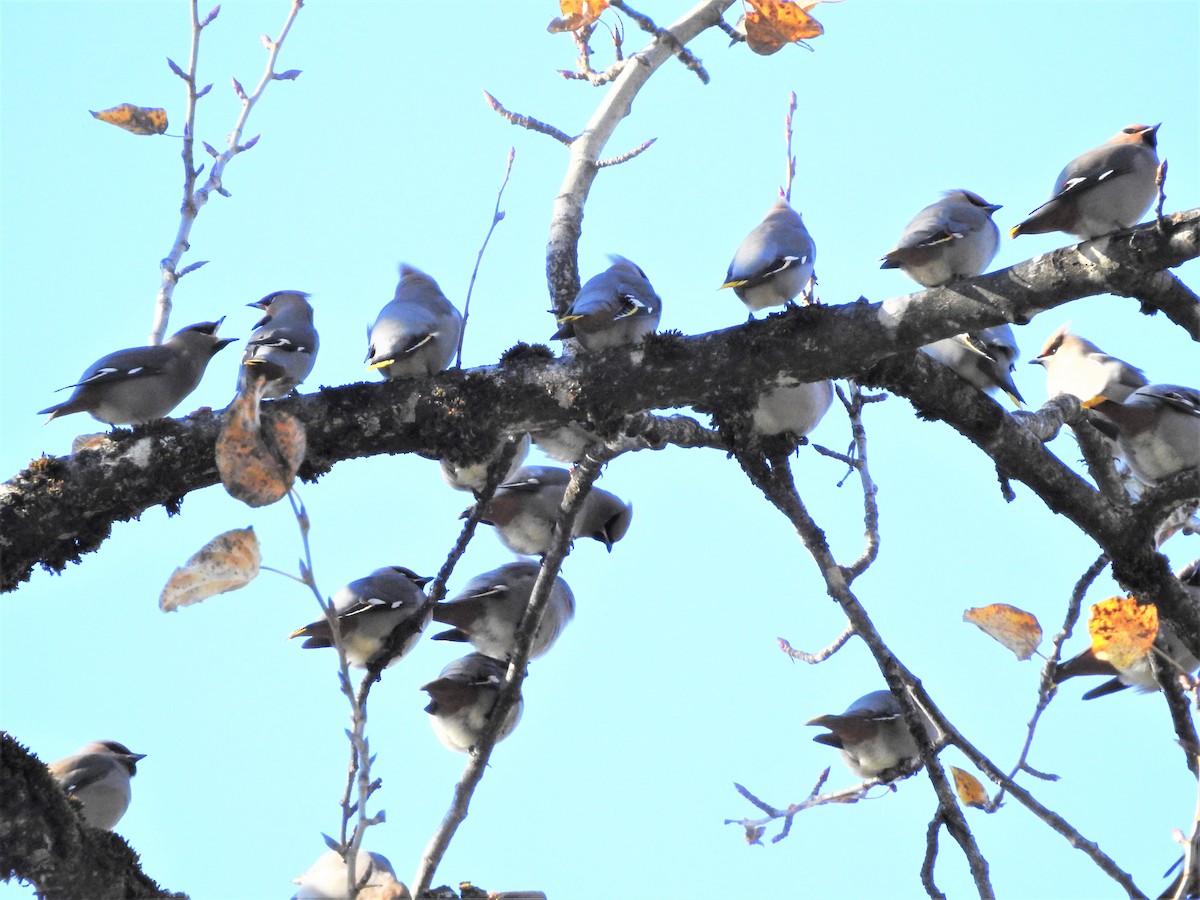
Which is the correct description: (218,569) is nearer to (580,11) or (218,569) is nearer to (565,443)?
(565,443)

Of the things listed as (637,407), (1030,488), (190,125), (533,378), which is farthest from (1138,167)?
(190,125)

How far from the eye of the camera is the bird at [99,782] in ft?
18.4

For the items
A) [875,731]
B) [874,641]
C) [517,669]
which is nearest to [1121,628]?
[874,641]

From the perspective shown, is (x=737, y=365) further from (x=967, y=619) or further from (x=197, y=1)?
(x=197, y=1)

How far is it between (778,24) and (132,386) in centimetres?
268

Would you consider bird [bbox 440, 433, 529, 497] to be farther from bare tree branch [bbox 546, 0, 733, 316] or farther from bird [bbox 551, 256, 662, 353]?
bare tree branch [bbox 546, 0, 733, 316]

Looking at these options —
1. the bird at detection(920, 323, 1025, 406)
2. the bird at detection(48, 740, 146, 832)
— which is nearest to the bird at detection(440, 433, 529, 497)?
the bird at detection(920, 323, 1025, 406)

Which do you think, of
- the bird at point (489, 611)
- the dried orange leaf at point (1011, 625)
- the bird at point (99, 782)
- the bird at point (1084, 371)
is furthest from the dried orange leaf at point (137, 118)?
the bird at point (1084, 371)

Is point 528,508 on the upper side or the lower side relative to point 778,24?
lower

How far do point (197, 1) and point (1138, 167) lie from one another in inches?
154

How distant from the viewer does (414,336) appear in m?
4.77

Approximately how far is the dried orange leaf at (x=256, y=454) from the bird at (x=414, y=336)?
1726 millimetres

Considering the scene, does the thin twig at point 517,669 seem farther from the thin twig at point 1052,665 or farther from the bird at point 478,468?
the thin twig at point 1052,665

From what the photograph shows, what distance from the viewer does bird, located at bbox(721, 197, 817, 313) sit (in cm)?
468
